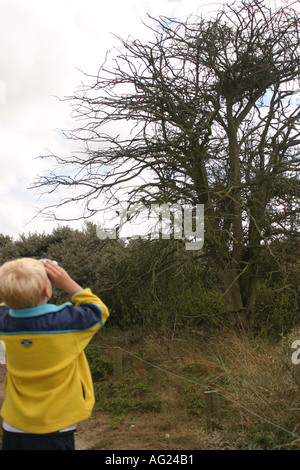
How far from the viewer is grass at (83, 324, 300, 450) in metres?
3.77

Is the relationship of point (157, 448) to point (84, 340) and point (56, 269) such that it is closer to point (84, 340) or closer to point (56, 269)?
point (84, 340)

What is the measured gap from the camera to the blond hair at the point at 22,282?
2055 millimetres

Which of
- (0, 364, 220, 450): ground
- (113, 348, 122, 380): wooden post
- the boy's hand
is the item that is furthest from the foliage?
the boy's hand

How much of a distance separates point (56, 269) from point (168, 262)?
5.31 meters

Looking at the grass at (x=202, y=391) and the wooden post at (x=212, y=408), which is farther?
the wooden post at (x=212, y=408)

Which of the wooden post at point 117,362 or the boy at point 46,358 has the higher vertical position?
the boy at point 46,358

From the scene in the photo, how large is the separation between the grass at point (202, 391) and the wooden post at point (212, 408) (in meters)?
0.08

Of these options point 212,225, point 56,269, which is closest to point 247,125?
point 212,225

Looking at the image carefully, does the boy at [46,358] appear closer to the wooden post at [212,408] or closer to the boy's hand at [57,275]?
the boy's hand at [57,275]

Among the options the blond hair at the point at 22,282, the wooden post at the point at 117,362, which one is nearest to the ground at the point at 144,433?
the wooden post at the point at 117,362

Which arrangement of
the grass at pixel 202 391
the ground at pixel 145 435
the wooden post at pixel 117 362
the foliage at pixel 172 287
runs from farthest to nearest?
the foliage at pixel 172 287 → the wooden post at pixel 117 362 → the ground at pixel 145 435 → the grass at pixel 202 391

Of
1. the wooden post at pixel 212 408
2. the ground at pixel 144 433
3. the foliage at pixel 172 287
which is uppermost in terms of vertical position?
the foliage at pixel 172 287

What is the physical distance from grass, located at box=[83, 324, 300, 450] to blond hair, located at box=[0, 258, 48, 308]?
2199mm

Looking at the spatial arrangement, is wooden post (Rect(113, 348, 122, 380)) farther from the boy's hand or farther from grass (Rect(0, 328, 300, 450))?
the boy's hand
